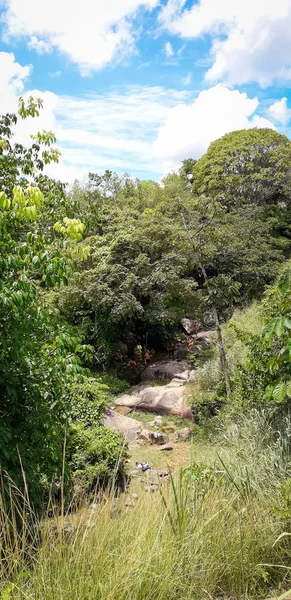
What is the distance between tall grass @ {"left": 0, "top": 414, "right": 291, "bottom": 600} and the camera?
1.79m

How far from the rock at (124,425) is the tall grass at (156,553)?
18.0 ft

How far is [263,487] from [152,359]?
9918 mm

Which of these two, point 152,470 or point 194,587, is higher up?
point 194,587

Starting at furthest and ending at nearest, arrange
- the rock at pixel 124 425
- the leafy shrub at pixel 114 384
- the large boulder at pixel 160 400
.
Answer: the leafy shrub at pixel 114 384 → the large boulder at pixel 160 400 → the rock at pixel 124 425

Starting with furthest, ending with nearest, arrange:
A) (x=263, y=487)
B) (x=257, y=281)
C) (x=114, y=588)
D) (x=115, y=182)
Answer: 1. (x=115, y=182)
2. (x=257, y=281)
3. (x=263, y=487)
4. (x=114, y=588)

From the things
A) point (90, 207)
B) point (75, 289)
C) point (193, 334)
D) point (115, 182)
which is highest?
point (115, 182)

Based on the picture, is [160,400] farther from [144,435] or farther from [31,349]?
[31,349]

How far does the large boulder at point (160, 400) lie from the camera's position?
8.85 meters

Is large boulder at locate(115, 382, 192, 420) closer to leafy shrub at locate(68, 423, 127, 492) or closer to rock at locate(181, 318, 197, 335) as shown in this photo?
leafy shrub at locate(68, 423, 127, 492)

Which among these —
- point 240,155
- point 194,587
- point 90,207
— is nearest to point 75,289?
point 90,207

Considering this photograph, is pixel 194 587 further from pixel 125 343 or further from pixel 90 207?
pixel 125 343

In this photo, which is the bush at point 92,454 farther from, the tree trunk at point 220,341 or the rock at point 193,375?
the rock at point 193,375

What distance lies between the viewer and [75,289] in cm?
1106

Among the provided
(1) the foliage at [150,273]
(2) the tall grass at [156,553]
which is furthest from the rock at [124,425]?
(2) the tall grass at [156,553]
